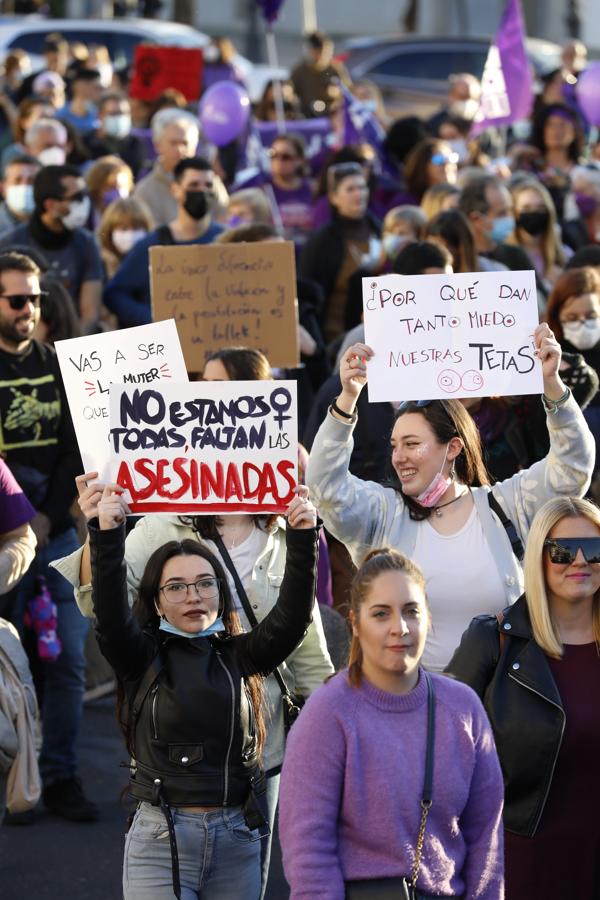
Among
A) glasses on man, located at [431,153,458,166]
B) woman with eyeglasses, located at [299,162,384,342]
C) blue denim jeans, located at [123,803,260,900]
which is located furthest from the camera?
glasses on man, located at [431,153,458,166]

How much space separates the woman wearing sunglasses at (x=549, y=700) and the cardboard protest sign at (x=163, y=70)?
35.9 feet

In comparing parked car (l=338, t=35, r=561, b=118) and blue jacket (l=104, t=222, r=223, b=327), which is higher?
parked car (l=338, t=35, r=561, b=118)

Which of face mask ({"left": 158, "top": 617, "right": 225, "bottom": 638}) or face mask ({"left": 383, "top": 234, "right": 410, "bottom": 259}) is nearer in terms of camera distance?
face mask ({"left": 158, "top": 617, "right": 225, "bottom": 638})

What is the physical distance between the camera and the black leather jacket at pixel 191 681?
443 centimetres

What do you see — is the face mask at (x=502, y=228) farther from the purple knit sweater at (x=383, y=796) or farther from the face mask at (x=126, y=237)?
the purple knit sweater at (x=383, y=796)

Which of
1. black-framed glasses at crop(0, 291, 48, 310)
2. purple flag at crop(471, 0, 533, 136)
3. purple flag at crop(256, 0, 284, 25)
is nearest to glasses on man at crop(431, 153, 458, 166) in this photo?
purple flag at crop(471, 0, 533, 136)

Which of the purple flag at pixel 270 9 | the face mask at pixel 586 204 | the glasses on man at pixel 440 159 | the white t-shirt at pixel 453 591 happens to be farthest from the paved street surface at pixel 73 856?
the purple flag at pixel 270 9

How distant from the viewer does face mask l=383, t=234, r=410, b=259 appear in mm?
9102

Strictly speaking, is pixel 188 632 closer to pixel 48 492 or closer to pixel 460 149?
pixel 48 492

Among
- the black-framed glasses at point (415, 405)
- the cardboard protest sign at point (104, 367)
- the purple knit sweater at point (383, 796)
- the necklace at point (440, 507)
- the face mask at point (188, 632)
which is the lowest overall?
the purple knit sweater at point (383, 796)

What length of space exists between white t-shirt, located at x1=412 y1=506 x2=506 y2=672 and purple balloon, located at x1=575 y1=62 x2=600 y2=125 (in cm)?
1005

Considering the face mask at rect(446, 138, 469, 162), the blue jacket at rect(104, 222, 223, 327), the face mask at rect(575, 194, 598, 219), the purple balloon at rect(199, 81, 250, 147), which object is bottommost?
the blue jacket at rect(104, 222, 223, 327)

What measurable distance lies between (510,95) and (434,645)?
883cm

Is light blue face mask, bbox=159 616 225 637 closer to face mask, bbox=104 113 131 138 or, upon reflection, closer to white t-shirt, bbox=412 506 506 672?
white t-shirt, bbox=412 506 506 672
